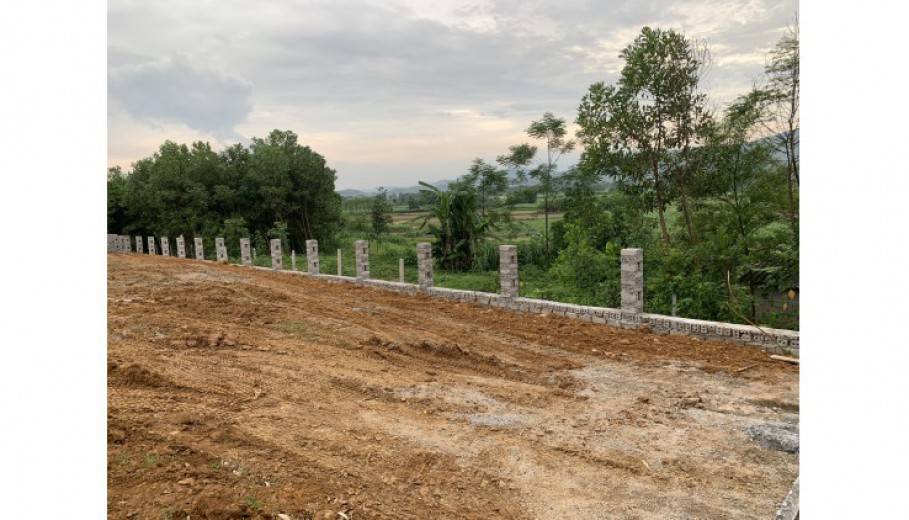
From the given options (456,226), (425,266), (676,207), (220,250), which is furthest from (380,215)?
(676,207)

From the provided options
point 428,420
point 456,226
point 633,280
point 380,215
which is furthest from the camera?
point 380,215

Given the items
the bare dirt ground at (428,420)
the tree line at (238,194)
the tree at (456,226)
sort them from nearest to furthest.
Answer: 1. the bare dirt ground at (428,420)
2. the tree at (456,226)
3. the tree line at (238,194)

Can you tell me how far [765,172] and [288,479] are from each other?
1066 centimetres

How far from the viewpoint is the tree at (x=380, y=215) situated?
33.3 metres

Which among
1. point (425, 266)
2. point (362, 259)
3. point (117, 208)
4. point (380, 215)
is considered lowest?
point (425, 266)

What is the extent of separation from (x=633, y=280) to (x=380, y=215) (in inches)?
1012

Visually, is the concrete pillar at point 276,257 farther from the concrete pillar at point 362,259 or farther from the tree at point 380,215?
the tree at point 380,215

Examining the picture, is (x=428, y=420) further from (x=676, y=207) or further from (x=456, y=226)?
(x=456, y=226)

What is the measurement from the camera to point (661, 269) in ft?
33.3

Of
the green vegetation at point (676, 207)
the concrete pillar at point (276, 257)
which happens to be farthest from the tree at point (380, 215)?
the concrete pillar at point (276, 257)

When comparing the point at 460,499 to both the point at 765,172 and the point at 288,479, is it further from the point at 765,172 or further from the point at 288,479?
the point at 765,172

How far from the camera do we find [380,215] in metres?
33.4

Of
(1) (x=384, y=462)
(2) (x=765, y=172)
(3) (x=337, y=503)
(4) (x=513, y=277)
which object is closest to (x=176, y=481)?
(3) (x=337, y=503)

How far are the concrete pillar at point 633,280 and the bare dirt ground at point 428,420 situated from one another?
551mm
